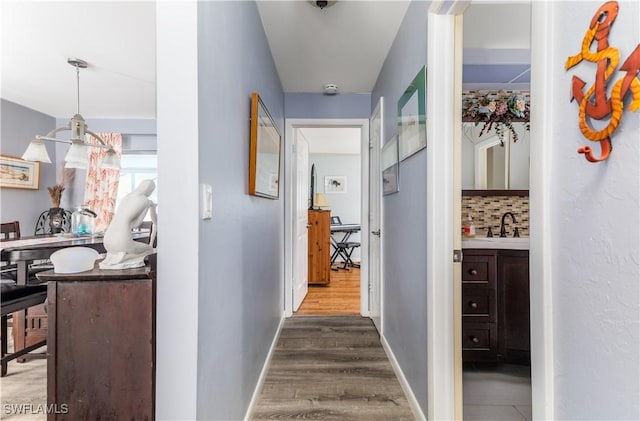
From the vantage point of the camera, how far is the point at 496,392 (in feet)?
6.50

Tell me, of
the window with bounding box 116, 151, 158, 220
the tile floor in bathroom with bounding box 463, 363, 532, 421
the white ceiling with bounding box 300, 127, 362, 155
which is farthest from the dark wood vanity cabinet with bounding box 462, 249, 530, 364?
the window with bounding box 116, 151, 158, 220

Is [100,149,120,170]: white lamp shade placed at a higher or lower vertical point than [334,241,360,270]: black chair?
higher

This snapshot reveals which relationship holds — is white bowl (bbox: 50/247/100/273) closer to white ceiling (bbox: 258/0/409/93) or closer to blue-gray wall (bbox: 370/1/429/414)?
blue-gray wall (bbox: 370/1/429/414)

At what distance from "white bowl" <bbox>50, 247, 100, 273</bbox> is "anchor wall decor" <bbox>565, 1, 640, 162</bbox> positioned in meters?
1.38

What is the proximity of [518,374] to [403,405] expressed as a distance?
0.92 meters

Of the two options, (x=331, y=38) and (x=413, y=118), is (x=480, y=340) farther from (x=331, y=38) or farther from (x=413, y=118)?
(x=331, y=38)

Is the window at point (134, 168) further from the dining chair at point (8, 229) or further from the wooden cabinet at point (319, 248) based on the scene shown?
the wooden cabinet at point (319, 248)

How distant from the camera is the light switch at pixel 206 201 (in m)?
1.00

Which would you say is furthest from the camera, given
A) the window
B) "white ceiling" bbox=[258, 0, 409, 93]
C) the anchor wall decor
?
the window

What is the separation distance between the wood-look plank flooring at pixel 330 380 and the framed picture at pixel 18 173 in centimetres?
381

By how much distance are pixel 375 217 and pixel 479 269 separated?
1.25 m

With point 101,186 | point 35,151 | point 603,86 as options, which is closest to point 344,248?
point 101,186

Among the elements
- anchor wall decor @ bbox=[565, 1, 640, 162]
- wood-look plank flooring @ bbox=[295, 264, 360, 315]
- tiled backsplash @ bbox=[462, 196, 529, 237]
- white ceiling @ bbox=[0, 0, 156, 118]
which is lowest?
wood-look plank flooring @ bbox=[295, 264, 360, 315]

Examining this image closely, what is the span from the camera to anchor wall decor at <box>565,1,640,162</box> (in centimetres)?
59
